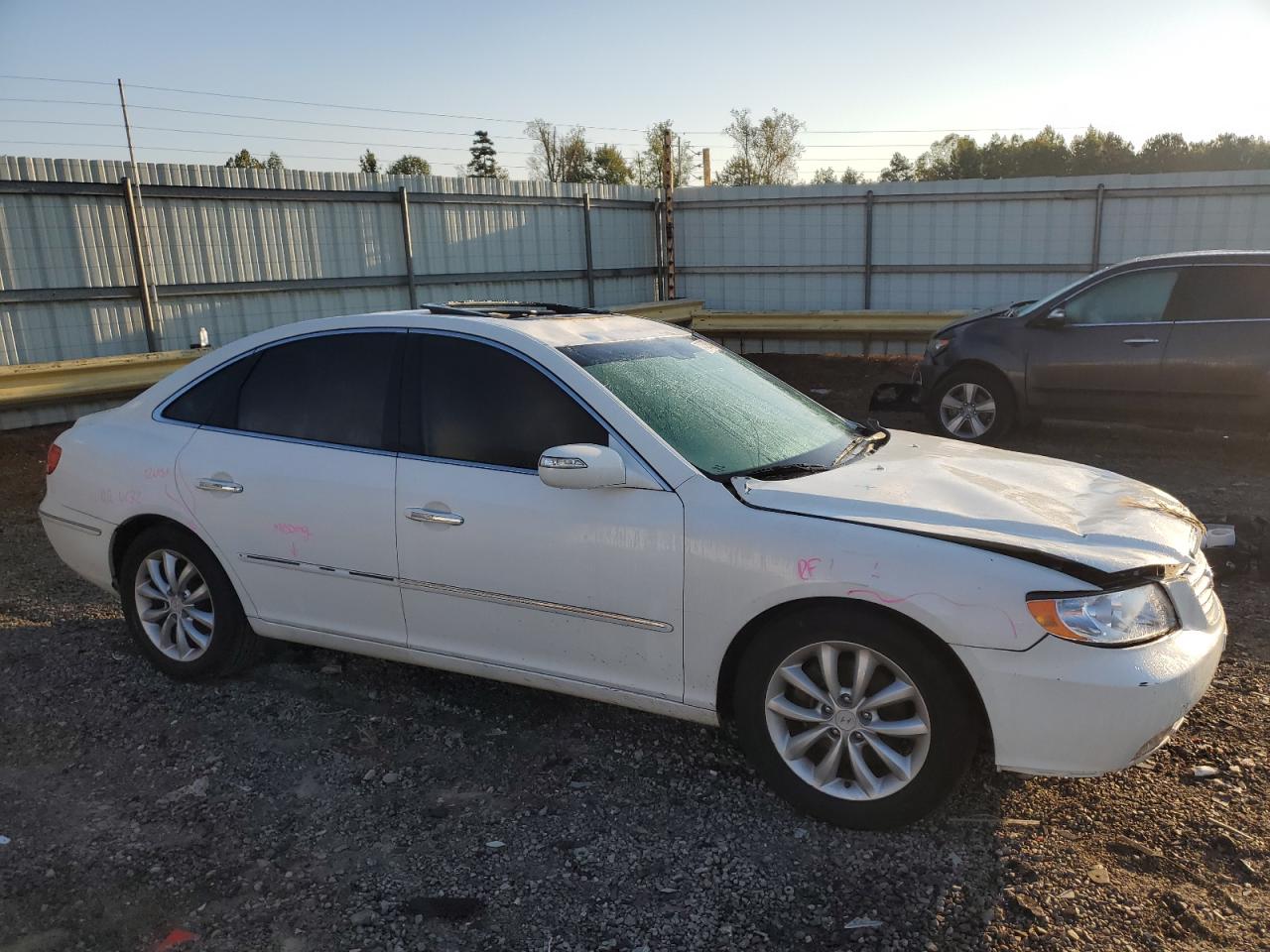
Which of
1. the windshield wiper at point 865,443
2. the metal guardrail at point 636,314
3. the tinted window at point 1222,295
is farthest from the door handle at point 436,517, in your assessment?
the metal guardrail at point 636,314

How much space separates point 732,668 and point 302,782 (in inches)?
65.7

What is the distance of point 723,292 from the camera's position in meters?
17.0

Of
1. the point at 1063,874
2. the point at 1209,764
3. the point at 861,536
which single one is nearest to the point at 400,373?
the point at 861,536

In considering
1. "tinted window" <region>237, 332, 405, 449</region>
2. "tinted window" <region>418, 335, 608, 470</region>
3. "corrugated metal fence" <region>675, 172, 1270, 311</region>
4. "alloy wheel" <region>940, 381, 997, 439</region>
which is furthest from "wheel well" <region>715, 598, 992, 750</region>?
"corrugated metal fence" <region>675, 172, 1270, 311</region>

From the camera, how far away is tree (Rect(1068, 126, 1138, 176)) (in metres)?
57.2

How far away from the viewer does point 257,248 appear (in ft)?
39.0

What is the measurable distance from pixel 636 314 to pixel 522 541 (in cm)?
1137

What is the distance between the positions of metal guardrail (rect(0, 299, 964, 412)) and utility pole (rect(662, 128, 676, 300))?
1291 millimetres

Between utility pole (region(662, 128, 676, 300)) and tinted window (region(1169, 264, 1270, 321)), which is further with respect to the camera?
utility pole (region(662, 128, 676, 300))

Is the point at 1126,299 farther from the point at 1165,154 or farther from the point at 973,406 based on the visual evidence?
the point at 1165,154

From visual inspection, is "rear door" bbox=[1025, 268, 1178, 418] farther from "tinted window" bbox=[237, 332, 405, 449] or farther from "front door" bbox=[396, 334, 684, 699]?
"tinted window" bbox=[237, 332, 405, 449]

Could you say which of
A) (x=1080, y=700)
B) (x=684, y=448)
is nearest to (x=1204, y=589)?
(x=1080, y=700)

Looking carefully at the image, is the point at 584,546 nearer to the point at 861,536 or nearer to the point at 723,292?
the point at 861,536

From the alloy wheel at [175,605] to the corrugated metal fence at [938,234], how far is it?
13261 mm
